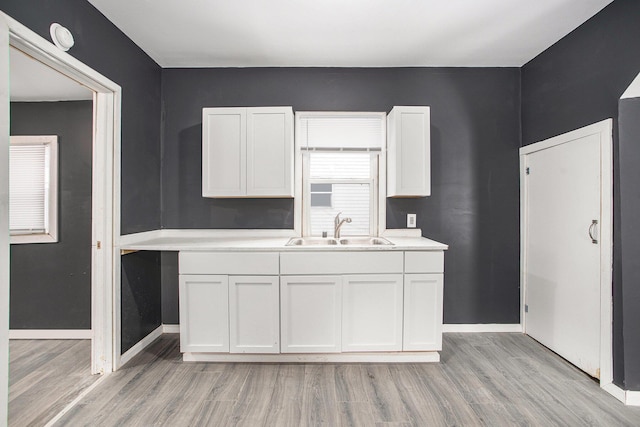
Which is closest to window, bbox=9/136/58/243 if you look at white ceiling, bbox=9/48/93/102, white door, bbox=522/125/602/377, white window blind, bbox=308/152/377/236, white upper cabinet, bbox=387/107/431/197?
white ceiling, bbox=9/48/93/102

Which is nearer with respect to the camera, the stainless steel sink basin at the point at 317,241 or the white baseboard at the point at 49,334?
the stainless steel sink basin at the point at 317,241

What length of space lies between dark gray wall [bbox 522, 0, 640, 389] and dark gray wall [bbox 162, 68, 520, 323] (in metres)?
0.50

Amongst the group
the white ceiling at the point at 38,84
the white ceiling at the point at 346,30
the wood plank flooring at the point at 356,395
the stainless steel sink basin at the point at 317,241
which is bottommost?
the wood plank flooring at the point at 356,395

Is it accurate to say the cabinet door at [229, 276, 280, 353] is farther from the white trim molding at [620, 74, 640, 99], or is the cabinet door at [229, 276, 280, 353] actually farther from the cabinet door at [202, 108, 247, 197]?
the white trim molding at [620, 74, 640, 99]

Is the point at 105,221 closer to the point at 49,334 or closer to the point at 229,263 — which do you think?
the point at 229,263

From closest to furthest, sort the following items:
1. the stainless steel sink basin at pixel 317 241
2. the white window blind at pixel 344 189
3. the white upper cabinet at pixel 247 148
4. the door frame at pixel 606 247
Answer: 1. the door frame at pixel 606 247
2. the white upper cabinet at pixel 247 148
3. the stainless steel sink basin at pixel 317 241
4. the white window blind at pixel 344 189

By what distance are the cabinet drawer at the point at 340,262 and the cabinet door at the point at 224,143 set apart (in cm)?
84

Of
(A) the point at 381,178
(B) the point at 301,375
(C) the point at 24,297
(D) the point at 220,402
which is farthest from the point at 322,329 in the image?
(C) the point at 24,297

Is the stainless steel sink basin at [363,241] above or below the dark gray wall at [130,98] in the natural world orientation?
below

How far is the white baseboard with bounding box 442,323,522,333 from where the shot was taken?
3.02 meters

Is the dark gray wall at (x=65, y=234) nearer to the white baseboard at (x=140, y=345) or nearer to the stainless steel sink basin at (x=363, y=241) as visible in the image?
the white baseboard at (x=140, y=345)

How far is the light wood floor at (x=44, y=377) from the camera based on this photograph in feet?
6.22

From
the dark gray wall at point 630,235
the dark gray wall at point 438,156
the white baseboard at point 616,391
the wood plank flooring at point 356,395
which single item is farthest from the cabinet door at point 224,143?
the white baseboard at point 616,391

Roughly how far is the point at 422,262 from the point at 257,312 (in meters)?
1.33
